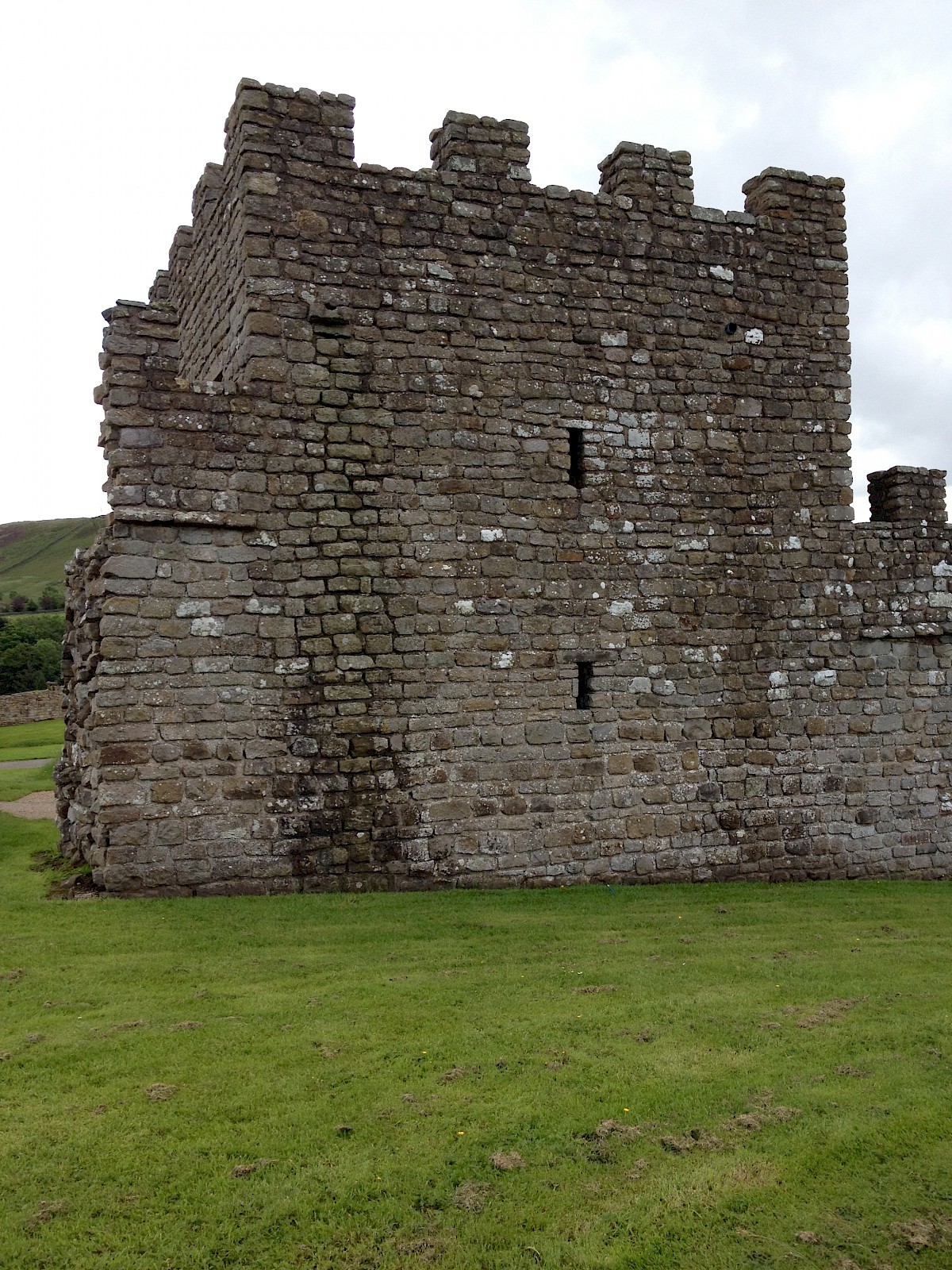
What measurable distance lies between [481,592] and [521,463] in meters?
1.39

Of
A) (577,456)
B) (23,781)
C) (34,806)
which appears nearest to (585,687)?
(577,456)

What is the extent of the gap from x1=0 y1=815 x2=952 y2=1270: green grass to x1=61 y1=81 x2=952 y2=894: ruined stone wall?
129cm

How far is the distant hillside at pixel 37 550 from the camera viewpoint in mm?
130750

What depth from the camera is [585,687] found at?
1017 cm

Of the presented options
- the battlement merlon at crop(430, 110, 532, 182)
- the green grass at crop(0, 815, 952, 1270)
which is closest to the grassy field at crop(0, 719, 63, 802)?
the green grass at crop(0, 815, 952, 1270)

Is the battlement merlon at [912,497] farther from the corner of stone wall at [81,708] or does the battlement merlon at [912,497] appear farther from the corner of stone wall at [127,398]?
the corner of stone wall at [81,708]

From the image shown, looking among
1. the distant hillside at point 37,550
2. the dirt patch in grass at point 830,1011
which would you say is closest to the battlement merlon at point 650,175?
the dirt patch in grass at point 830,1011

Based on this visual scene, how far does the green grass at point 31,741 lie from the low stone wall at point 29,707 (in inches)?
11.7

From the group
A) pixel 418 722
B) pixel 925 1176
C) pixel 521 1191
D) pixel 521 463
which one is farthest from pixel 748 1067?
pixel 521 463

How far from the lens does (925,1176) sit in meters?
4.39

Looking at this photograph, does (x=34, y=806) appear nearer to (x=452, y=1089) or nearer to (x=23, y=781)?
(x=23, y=781)

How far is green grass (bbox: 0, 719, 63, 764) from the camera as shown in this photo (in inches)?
870

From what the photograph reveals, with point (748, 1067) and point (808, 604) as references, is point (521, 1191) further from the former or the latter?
point (808, 604)

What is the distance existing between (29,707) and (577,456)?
25335 millimetres
